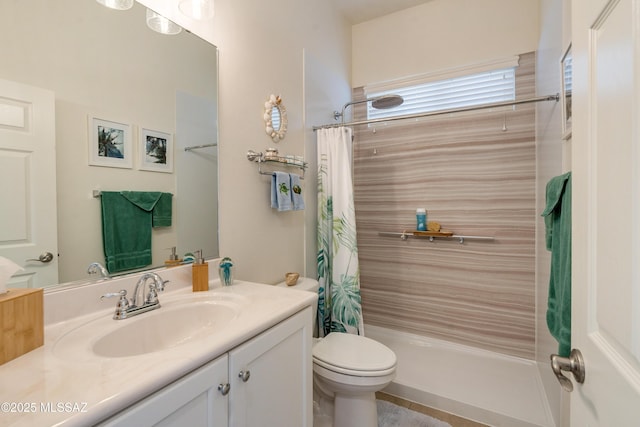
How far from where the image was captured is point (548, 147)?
1763 mm

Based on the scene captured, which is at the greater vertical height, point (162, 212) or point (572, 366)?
point (162, 212)

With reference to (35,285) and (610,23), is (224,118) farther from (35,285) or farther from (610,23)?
(610,23)

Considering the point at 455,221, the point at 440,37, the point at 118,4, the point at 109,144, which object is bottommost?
the point at 455,221

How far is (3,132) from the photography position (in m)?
0.83

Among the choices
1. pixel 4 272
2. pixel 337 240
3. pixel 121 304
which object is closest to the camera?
pixel 4 272

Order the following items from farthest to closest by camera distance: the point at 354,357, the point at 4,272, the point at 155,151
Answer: the point at 354,357
the point at 155,151
the point at 4,272

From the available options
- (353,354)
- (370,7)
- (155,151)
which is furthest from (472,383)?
(370,7)

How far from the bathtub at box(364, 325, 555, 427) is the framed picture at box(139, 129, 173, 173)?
1.96 metres

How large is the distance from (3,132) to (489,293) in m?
2.88

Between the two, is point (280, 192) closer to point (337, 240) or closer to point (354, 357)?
point (337, 240)

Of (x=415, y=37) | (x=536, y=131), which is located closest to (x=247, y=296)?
(x=536, y=131)

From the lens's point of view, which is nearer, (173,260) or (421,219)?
(173,260)

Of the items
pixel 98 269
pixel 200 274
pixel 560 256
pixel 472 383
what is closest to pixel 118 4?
pixel 98 269

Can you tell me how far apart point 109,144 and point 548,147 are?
228cm
